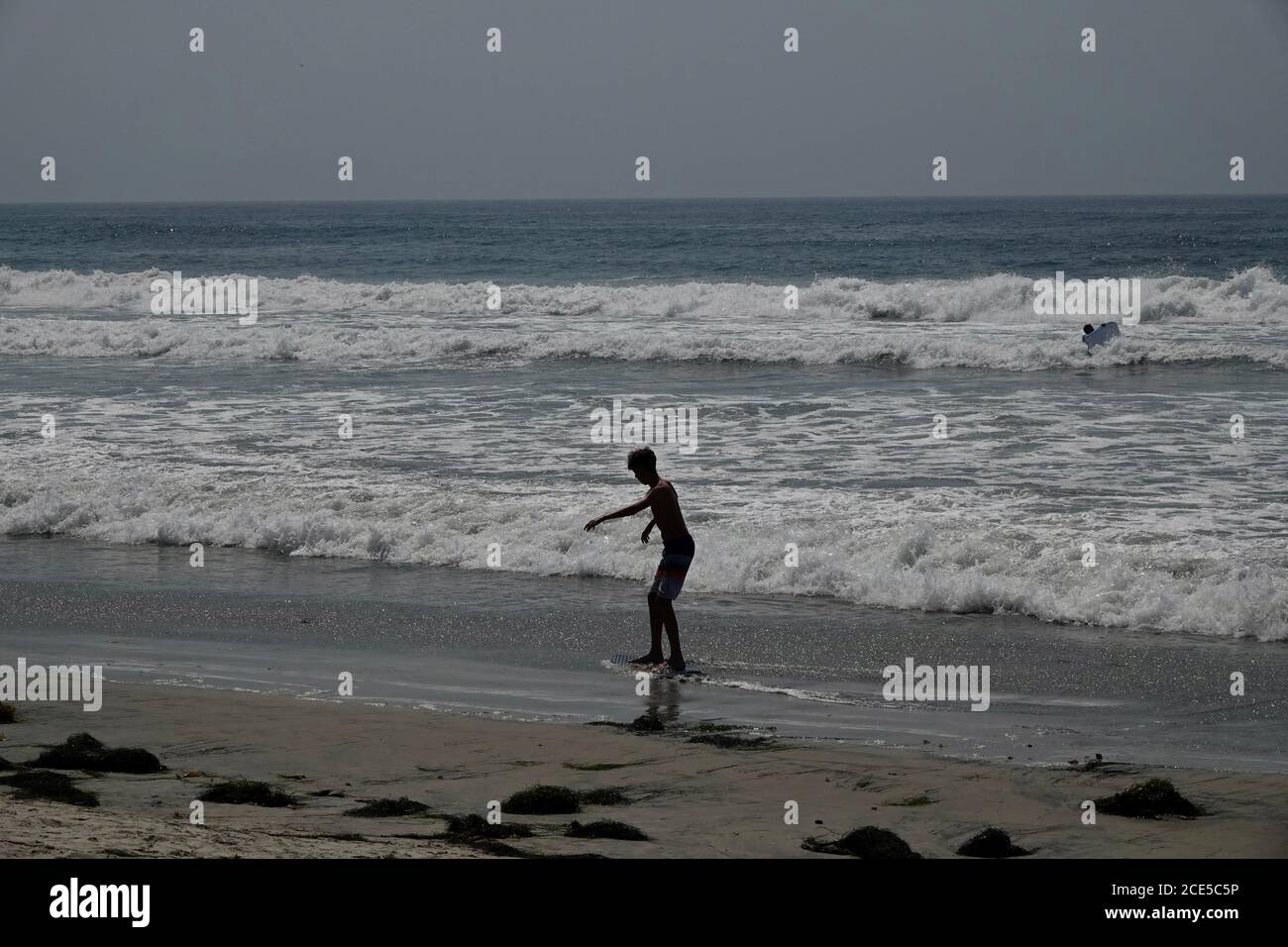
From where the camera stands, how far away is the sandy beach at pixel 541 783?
588cm

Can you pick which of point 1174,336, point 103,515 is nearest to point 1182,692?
point 103,515

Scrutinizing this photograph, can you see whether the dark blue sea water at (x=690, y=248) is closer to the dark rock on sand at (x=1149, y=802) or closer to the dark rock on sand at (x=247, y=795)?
the dark rock on sand at (x=1149, y=802)

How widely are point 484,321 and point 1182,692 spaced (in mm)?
27280

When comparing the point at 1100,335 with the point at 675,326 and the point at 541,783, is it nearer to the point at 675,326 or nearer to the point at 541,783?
the point at 675,326

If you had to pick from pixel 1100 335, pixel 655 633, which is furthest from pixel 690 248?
pixel 655 633

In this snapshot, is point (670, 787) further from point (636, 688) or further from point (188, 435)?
point (188, 435)

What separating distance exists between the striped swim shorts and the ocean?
618 millimetres

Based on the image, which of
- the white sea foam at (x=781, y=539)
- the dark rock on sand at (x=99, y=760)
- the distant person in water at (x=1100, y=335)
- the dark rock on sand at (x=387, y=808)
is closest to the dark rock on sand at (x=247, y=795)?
the dark rock on sand at (x=387, y=808)

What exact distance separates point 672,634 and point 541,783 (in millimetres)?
2697

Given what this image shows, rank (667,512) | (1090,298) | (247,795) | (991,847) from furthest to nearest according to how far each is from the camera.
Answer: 1. (1090,298)
2. (667,512)
3. (247,795)
4. (991,847)

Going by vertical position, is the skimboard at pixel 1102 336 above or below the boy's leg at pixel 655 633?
above

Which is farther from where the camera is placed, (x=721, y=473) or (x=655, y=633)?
(x=721, y=473)

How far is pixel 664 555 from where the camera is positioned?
390 inches

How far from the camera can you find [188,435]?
18844 mm
